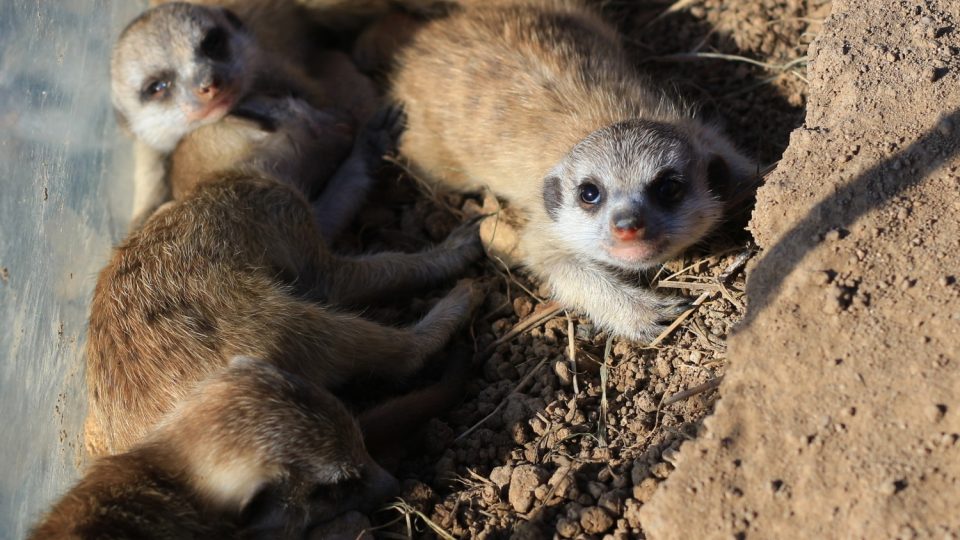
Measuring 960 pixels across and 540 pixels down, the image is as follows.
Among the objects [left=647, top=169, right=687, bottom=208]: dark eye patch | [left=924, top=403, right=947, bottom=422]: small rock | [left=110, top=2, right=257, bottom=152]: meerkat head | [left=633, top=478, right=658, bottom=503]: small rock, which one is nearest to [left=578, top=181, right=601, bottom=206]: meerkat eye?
[left=647, top=169, right=687, bottom=208]: dark eye patch

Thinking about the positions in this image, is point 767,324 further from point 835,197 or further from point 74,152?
point 74,152

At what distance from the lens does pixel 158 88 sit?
526cm

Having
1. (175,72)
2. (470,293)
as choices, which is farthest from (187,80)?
(470,293)

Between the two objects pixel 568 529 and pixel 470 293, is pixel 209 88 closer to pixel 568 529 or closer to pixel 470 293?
pixel 470 293

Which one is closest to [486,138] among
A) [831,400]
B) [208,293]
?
[208,293]

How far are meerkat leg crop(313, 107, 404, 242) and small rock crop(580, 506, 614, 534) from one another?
92.0 inches

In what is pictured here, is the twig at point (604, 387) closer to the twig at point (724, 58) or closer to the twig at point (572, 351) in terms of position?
the twig at point (572, 351)

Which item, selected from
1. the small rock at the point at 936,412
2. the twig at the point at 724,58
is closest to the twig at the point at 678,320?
the small rock at the point at 936,412

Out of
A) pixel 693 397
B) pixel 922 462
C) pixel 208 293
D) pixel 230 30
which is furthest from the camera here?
pixel 230 30

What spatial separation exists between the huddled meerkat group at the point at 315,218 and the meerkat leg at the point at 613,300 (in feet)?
0.04

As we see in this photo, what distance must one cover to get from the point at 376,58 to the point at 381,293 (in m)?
1.67

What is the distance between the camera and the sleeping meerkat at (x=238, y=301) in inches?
144

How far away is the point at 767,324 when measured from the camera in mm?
3012

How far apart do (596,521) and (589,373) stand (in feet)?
3.16
